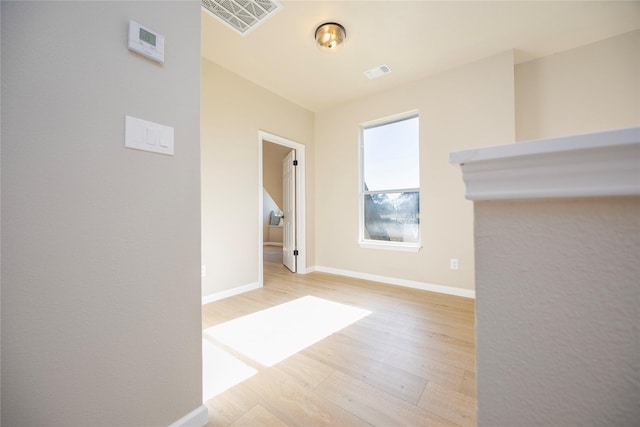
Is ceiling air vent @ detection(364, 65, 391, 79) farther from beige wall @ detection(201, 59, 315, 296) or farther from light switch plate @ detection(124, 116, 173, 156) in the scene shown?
light switch plate @ detection(124, 116, 173, 156)

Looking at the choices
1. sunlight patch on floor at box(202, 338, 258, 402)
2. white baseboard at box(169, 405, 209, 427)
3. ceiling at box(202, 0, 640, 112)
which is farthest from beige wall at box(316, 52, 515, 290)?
white baseboard at box(169, 405, 209, 427)

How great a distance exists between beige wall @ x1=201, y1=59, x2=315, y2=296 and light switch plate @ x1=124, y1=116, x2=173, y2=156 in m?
1.68

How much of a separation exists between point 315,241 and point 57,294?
3319 mm

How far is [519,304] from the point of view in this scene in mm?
363

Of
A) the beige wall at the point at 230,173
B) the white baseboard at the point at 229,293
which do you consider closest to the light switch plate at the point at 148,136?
the beige wall at the point at 230,173

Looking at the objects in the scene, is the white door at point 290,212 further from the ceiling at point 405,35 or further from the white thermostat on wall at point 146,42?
the white thermostat on wall at point 146,42

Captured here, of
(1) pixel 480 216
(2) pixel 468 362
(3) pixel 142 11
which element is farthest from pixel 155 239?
(2) pixel 468 362

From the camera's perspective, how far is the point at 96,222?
2.65 ft

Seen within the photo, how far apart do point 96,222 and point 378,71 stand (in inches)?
117

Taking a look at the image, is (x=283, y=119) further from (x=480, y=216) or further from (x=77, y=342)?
(x=480, y=216)

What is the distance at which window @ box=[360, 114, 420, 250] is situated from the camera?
10.2 feet

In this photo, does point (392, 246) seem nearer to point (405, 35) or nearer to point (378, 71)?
point (378, 71)

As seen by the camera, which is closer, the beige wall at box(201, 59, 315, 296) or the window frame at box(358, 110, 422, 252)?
the beige wall at box(201, 59, 315, 296)

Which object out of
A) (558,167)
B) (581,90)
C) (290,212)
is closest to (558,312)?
(558,167)
